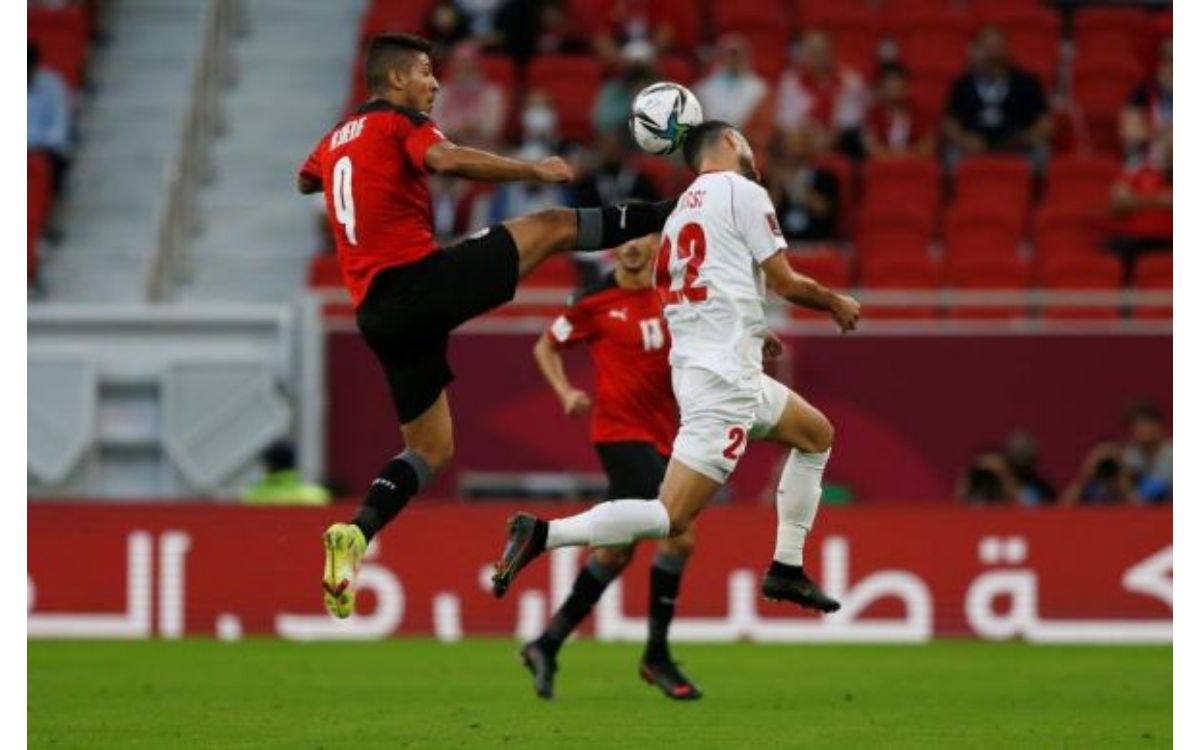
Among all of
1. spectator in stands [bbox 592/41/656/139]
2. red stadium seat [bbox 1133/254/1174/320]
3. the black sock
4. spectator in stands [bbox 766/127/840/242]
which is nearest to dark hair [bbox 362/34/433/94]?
the black sock

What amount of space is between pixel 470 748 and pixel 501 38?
12.7 metres

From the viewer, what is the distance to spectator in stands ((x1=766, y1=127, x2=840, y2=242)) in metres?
19.6

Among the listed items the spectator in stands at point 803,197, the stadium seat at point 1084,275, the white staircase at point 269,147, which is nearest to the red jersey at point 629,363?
the spectator in stands at point 803,197

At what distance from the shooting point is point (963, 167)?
20.2 metres

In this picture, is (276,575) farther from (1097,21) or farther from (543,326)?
(1097,21)

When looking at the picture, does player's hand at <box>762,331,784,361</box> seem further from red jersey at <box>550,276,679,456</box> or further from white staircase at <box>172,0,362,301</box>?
white staircase at <box>172,0,362,301</box>

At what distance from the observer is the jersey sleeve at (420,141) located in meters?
9.91

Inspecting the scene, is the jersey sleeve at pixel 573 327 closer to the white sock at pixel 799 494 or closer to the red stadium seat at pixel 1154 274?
the white sock at pixel 799 494

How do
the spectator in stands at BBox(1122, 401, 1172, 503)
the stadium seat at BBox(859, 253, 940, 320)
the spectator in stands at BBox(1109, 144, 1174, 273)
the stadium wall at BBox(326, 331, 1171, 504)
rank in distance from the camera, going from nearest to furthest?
1. the spectator in stands at BBox(1122, 401, 1172, 503)
2. the stadium wall at BBox(326, 331, 1171, 504)
3. the stadium seat at BBox(859, 253, 940, 320)
4. the spectator in stands at BBox(1109, 144, 1174, 273)

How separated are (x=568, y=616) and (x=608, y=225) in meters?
2.92

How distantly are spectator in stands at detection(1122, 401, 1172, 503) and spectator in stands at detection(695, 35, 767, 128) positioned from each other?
3818mm

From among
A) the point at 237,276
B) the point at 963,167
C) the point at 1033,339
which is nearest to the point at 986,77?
the point at 963,167

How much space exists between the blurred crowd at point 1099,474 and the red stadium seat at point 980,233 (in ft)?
5.58

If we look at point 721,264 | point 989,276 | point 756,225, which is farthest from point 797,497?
point 989,276
